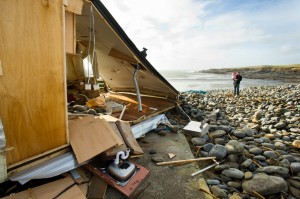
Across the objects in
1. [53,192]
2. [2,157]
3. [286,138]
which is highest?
[2,157]

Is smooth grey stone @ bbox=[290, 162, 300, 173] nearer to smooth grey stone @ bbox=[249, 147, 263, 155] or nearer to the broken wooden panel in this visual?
smooth grey stone @ bbox=[249, 147, 263, 155]

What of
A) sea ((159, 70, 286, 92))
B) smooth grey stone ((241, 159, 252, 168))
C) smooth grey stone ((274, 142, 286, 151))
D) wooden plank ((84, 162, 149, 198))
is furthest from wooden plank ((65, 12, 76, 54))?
sea ((159, 70, 286, 92))

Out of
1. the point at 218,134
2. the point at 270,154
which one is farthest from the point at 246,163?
the point at 218,134

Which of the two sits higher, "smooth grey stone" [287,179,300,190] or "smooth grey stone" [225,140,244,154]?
"smooth grey stone" [225,140,244,154]

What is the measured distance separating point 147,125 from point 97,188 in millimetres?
2107

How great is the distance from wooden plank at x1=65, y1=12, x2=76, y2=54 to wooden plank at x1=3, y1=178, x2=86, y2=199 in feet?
5.64

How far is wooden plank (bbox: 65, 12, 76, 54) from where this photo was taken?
2.60m

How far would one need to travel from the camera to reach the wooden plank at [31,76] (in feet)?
6.53

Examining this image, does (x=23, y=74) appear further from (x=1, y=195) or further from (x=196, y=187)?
(x=196, y=187)

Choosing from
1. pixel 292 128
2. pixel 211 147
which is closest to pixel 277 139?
pixel 292 128

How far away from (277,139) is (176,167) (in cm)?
329

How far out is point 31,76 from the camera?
7.18ft

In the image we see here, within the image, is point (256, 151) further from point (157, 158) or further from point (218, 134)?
point (157, 158)

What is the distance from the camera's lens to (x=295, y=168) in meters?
3.49
